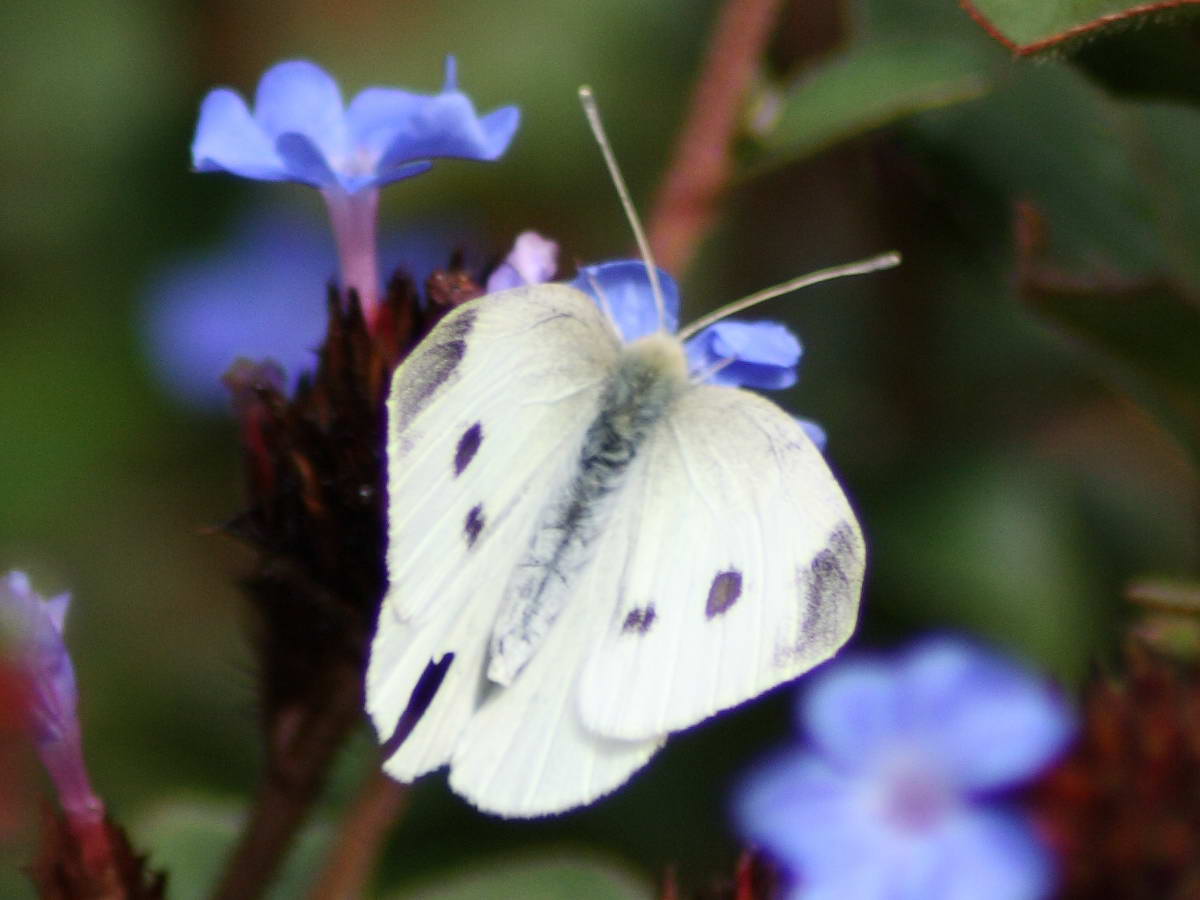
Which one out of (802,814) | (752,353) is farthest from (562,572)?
(802,814)

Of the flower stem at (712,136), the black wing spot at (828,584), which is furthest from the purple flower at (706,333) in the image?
the flower stem at (712,136)

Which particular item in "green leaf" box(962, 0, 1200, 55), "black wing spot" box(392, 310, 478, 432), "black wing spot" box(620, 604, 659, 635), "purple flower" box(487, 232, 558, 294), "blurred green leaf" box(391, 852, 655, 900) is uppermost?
"green leaf" box(962, 0, 1200, 55)

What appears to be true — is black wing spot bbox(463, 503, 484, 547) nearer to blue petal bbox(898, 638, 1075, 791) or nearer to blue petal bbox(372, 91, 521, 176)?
blue petal bbox(372, 91, 521, 176)

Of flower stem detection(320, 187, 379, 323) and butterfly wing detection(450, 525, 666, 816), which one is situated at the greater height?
flower stem detection(320, 187, 379, 323)

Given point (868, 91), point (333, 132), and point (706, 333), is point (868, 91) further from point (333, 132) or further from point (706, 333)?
point (333, 132)

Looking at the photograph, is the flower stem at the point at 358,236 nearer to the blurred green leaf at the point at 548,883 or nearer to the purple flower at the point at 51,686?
the purple flower at the point at 51,686

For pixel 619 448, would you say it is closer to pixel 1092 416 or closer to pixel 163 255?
pixel 1092 416

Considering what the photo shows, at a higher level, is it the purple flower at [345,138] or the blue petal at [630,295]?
A: the purple flower at [345,138]

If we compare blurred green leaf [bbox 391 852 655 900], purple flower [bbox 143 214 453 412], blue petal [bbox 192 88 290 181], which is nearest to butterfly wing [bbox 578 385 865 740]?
blue petal [bbox 192 88 290 181]
